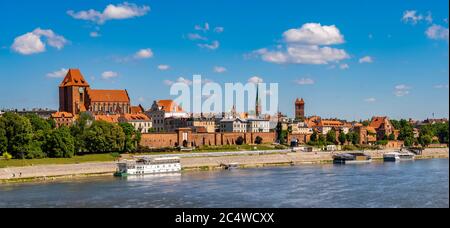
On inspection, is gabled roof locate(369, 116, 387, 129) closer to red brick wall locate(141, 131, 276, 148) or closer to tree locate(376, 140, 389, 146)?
tree locate(376, 140, 389, 146)

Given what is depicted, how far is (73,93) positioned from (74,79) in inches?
86.5

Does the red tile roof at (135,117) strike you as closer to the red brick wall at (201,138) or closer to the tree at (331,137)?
the red brick wall at (201,138)

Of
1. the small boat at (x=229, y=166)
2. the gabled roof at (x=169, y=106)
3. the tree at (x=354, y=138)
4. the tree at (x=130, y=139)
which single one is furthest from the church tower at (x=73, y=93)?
the small boat at (x=229, y=166)

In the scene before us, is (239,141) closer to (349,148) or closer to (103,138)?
(349,148)

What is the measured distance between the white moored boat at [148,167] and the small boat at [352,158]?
54.3 ft

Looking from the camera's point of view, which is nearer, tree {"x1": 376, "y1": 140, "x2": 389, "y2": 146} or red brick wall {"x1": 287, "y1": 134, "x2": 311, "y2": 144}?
red brick wall {"x1": 287, "y1": 134, "x2": 311, "y2": 144}

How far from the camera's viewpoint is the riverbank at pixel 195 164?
35.8 metres

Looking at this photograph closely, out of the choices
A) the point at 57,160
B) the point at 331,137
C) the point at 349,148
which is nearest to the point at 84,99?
the point at 331,137

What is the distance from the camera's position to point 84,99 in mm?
74812

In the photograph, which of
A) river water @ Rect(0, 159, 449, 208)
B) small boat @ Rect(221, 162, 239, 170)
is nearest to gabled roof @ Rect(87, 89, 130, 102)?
small boat @ Rect(221, 162, 239, 170)

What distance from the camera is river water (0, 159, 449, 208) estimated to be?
25.0 metres

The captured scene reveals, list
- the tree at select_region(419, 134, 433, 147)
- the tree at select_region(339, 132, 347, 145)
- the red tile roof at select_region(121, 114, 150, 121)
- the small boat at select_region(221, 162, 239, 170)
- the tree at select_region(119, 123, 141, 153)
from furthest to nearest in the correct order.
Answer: the tree at select_region(419, 134, 433, 147) < the tree at select_region(339, 132, 347, 145) < the red tile roof at select_region(121, 114, 150, 121) < the tree at select_region(119, 123, 141, 153) < the small boat at select_region(221, 162, 239, 170)

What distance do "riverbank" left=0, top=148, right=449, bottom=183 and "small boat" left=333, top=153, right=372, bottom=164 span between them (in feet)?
2.85
